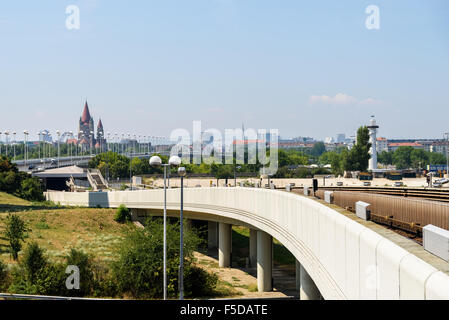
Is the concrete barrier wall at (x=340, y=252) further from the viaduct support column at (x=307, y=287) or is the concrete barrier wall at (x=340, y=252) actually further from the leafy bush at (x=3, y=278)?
the leafy bush at (x=3, y=278)

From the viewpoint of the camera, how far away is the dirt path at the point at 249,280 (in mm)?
39812

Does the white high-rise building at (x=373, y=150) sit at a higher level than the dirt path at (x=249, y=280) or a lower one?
higher

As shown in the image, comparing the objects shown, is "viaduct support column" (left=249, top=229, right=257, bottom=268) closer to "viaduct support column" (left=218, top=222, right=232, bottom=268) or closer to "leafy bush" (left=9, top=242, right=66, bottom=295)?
"viaduct support column" (left=218, top=222, right=232, bottom=268)

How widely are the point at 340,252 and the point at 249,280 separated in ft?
108

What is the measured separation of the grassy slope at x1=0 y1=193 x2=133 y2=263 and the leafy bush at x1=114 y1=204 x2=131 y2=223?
76 cm

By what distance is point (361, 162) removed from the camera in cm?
12662

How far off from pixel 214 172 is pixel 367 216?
124392mm

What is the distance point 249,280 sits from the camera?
45.7 m

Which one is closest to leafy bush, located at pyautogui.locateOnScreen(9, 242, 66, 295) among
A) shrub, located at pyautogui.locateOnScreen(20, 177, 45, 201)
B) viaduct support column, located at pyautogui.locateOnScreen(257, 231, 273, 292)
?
viaduct support column, located at pyautogui.locateOnScreen(257, 231, 273, 292)

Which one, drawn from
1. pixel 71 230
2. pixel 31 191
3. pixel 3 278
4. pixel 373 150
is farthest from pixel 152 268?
pixel 373 150

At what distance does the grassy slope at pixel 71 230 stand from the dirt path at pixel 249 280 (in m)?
9.41

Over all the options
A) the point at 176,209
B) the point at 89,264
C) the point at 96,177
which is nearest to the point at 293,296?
the point at 89,264

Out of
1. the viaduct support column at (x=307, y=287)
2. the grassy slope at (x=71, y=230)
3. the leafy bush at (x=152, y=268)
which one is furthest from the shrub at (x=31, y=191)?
the viaduct support column at (x=307, y=287)
